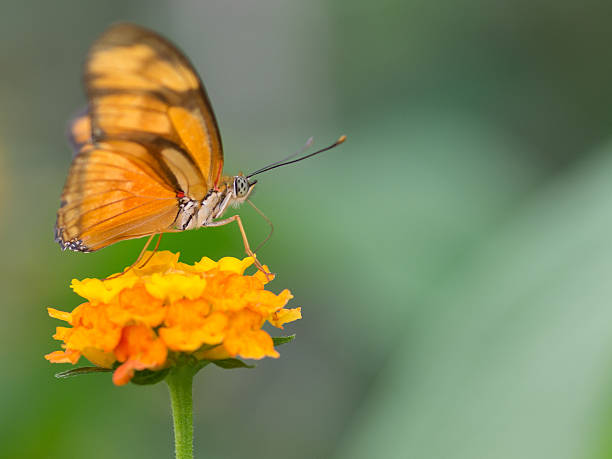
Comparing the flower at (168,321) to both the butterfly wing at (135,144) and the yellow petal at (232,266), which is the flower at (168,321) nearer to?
the yellow petal at (232,266)

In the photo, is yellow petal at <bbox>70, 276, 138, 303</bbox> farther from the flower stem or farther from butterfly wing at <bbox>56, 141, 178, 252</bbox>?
butterfly wing at <bbox>56, 141, 178, 252</bbox>

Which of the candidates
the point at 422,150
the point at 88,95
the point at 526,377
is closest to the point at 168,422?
the point at 526,377

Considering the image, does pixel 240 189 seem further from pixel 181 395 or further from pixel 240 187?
pixel 181 395

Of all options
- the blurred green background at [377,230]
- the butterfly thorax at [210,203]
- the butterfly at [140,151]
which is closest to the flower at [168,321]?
the butterfly at [140,151]

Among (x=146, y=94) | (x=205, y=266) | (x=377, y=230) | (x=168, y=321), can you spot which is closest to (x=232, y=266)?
(x=205, y=266)

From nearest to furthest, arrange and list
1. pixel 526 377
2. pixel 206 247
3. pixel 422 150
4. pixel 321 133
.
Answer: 1. pixel 526 377
2. pixel 206 247
3. pixel 422 150
4. pixel 321 133

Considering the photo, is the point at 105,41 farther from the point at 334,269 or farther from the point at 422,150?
the point at 422,150

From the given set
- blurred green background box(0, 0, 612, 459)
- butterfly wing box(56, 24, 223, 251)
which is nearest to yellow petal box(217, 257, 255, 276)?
butterfly wing box(56, 24, 223, 251)
